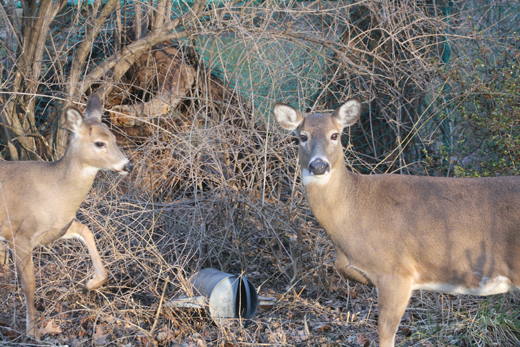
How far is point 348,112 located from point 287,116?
0.46 metres

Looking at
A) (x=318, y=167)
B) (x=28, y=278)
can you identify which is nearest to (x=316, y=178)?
(x=318, y=167)

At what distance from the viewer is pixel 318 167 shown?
3439mm

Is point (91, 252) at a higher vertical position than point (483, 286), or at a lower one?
lower

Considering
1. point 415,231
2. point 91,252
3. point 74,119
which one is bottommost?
point 91,252

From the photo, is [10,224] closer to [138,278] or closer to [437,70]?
[138,278]

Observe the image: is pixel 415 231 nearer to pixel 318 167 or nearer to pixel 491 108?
pixel 318 167

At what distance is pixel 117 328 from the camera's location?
407 cm

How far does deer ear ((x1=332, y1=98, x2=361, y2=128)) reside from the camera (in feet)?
12.5

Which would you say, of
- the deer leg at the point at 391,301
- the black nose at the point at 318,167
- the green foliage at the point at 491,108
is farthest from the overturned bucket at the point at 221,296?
the green foliage at the point at 491,108

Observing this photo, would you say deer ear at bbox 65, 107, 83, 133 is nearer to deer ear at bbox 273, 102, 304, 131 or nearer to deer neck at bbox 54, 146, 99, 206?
deer neck at bbox 54, 146, 99, 206

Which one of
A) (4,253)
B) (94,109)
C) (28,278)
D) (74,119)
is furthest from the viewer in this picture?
(4,253)

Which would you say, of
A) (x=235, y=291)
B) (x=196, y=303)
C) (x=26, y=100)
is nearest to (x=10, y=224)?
(x=196, y=303)

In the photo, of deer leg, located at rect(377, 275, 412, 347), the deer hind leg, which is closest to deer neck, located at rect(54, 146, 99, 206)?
the deer hind leg

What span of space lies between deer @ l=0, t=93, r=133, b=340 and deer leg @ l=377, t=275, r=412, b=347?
7.35 feet
